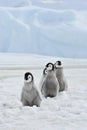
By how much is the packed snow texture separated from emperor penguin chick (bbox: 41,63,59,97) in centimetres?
834

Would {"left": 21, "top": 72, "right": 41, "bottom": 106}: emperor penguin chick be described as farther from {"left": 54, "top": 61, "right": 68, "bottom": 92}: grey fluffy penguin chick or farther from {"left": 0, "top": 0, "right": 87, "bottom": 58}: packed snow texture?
{"left": 0, "top": 0, "right": 87, "bottom": 58}: packed snow texture

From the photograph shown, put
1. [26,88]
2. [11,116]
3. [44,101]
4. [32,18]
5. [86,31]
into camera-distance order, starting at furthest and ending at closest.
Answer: [32,18] < [86,31] < [44,101] < [26,88] < [11,116]

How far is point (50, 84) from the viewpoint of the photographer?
6086 mm

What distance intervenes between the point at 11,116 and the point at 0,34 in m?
10.9

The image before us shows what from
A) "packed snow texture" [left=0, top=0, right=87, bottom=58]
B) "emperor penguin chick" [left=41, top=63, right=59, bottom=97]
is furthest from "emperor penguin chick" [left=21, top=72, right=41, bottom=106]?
"packed snow texture" [left=0, top=0, right=87, bottom=58]

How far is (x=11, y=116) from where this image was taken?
445 cm

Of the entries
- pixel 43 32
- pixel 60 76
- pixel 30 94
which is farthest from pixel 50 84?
pixel 43 32

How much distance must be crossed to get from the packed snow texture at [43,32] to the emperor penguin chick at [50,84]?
27.4 ft

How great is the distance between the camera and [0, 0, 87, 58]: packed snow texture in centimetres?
1455

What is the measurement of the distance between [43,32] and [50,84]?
893cm

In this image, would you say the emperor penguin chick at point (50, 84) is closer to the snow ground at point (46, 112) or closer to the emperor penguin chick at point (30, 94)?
the snow ground at point (46, 112)

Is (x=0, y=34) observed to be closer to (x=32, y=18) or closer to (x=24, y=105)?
(x=32, y=18)

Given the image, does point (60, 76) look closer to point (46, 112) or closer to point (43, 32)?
point (46, 112)

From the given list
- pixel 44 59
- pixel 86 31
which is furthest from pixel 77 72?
pixel 86 31
